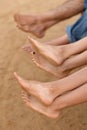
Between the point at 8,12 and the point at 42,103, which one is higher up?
the point at 42,103

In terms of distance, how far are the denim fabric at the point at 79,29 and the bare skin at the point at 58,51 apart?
250 millimetres

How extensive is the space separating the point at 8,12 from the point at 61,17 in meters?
1.09

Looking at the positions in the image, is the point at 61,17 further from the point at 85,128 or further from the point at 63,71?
the point at 85,128

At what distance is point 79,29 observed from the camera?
216cm

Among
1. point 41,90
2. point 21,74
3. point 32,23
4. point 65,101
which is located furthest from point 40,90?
point 21,74

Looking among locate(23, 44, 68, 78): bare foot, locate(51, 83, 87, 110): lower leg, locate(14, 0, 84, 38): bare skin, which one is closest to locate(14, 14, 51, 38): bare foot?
locate(14, 0, 84, 38): bare skin

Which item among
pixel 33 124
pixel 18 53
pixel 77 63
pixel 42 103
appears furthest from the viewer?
pixel 18 53

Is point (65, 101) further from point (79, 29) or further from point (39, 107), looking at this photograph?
point (79, 29)

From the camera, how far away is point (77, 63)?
1867 mm

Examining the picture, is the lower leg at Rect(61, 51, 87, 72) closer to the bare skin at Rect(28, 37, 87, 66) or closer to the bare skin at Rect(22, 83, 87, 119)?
the bare skin at Rect(28, 37, 87, 66)

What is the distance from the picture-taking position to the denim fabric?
2104 millimetres

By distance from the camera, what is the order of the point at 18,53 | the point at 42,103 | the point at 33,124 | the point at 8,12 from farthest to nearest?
1. the point at 8,12
2. the point at 18,53
3. the point at 33,124
4. the point at 42,103

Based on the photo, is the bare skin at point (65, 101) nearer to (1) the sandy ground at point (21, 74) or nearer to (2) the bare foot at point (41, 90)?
(2) the bare foot at point (41, 90)

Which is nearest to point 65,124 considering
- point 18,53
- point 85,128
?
point 85,128
